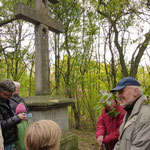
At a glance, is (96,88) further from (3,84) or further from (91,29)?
(3,84)

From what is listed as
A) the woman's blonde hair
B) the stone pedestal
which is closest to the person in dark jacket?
the stone pedestal

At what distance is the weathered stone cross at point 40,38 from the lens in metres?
3.29

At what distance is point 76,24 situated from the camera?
603 cm

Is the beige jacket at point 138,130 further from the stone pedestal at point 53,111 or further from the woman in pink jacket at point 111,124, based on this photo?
the stone pedestal at point 53,111

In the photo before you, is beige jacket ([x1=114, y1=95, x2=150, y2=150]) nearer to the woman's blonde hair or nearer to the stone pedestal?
the woman's blonde hair

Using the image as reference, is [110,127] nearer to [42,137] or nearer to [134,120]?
[134,120]

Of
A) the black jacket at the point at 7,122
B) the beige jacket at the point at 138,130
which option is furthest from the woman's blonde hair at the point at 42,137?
the black jacket at the point at 7,122

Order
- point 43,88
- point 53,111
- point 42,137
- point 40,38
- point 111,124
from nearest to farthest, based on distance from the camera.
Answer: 1. point 42,137
2. point 111,124
3. point 53,111
4. point 43,88
5. point 40,38

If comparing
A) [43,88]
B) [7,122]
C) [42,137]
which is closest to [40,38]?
[43,88]

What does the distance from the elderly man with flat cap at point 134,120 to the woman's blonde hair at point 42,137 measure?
0.88 meters

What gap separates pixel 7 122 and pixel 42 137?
1209 millimetres

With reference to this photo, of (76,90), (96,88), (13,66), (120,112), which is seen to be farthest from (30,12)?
(13,66)

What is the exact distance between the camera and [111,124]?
2484 mm

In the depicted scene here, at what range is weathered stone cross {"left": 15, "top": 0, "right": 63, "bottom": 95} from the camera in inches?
129
